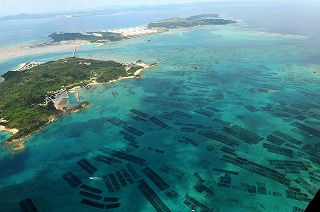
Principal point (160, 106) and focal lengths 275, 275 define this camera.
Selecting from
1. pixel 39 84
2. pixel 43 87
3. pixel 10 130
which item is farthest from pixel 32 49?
pixel 10 130

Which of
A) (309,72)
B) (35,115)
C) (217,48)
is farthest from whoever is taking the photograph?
(217,48)

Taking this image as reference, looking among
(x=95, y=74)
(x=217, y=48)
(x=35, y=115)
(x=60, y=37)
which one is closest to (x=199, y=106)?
(x=35, y=115)

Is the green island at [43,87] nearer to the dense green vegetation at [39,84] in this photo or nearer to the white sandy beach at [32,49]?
the dense green vegetation at [39,84]

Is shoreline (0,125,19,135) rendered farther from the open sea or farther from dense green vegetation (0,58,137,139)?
the open sea

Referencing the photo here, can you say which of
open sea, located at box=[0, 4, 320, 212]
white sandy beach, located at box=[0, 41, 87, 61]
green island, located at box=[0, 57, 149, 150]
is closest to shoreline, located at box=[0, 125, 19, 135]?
green island, located at box=[0, 57, 149, 150]

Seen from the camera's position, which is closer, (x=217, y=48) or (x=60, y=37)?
(x=217, y=48)

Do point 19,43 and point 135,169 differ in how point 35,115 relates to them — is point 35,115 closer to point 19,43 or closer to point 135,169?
point 135,169

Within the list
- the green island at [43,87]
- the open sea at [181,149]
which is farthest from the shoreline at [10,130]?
the open sea at [181,149]
